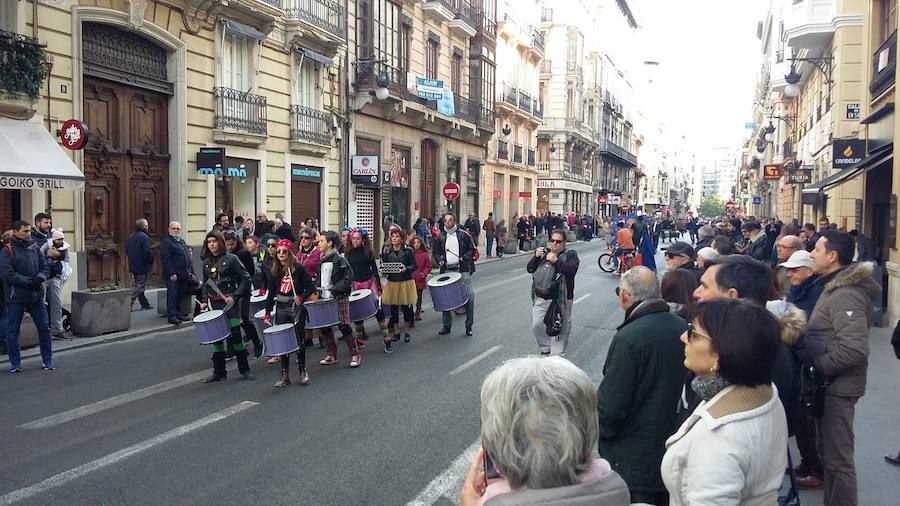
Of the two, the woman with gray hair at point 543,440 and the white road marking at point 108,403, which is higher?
the woman with gray hair at point 543,440

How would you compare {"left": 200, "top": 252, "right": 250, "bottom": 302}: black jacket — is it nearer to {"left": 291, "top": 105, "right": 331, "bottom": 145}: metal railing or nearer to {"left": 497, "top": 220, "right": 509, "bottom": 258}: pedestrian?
{"left": 291, "top": 105, "right": 331, "bottom": 145}: metal railing

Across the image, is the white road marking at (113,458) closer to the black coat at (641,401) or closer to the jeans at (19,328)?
the jeans at (19,328)

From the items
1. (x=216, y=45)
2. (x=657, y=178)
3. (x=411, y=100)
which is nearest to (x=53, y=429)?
(x=216, y=45)

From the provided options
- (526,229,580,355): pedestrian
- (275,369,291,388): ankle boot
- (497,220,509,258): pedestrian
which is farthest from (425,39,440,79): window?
(275,369,291,388): ankle boot

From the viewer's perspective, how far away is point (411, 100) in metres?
28.4

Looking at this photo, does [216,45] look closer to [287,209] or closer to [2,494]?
[287,209]

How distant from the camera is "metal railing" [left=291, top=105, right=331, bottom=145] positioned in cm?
2194

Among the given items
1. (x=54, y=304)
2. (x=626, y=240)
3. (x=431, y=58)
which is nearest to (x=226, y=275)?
(x=54, y=304)

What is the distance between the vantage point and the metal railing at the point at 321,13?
21.3 metres

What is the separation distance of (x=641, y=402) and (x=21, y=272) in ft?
27.4

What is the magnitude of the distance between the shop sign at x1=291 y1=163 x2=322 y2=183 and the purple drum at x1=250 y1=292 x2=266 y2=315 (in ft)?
39.0

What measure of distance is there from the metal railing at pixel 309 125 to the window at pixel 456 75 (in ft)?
36.5

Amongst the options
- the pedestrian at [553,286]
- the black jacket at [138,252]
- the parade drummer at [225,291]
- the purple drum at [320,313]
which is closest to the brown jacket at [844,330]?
the pedestrian at [553,286]

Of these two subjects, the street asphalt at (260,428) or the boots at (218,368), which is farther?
the boots at (218,368)
